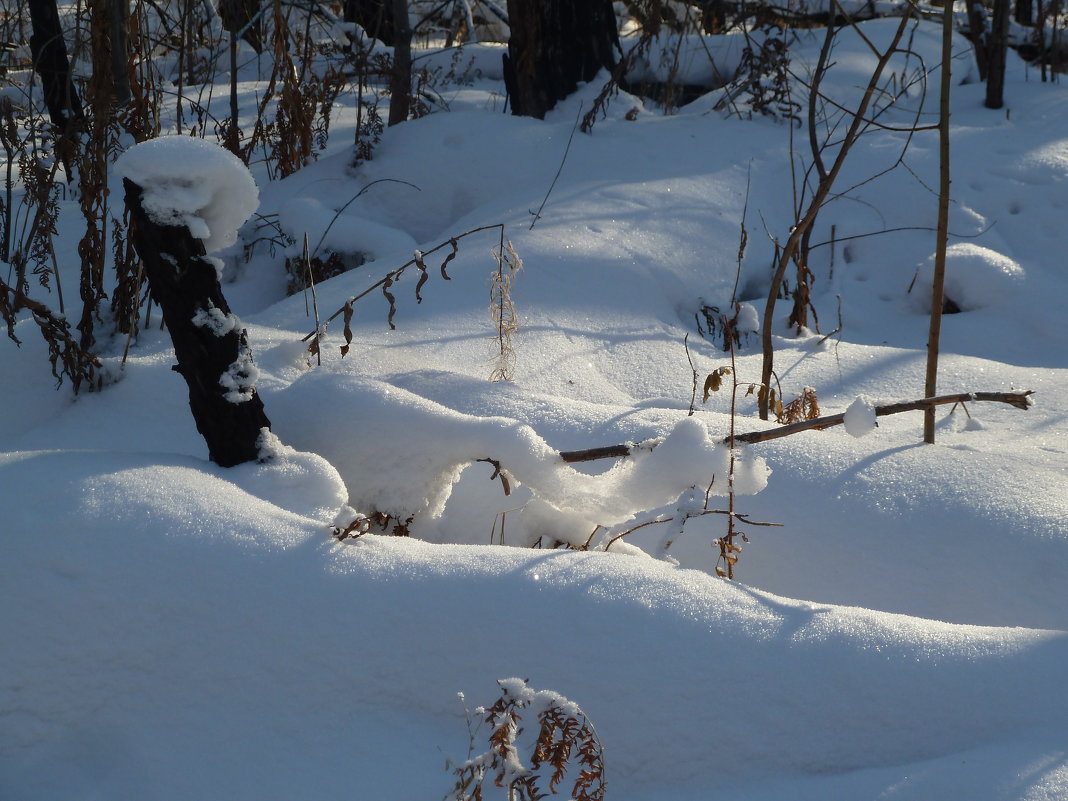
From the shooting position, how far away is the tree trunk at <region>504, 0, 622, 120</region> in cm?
502

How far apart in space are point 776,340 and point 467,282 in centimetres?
115

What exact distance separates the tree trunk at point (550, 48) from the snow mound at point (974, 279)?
7.80ft

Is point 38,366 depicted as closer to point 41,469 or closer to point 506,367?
point 41,469

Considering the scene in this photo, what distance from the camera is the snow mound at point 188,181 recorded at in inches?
58.8

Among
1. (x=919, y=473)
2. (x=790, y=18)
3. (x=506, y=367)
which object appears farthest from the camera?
(x=790, y=18)

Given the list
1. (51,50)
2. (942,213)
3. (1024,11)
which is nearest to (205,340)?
(942,213)

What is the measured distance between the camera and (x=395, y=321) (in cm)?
276

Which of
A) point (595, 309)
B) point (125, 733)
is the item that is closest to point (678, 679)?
point (125, 733)

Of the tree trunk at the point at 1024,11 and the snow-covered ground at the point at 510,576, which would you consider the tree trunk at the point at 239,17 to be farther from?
the tree trunk at the point at 1024,11

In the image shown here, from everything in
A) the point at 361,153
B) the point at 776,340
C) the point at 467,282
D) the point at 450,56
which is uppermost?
the point at 450,56

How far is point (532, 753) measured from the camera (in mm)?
1163

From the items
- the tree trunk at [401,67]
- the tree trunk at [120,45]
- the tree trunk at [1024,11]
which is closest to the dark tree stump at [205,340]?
the tree trunk at [120,45]

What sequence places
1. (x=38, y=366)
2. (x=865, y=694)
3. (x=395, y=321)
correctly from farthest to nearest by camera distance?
(x=395, y=321) → (x=38, y=366) → (x=865, y=694)

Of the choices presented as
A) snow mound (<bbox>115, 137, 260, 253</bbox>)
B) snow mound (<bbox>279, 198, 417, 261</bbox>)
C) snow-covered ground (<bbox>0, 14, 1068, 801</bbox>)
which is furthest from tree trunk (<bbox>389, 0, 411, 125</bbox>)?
snow mound (<bbox>115, 137, 260, 253</bbox>)
